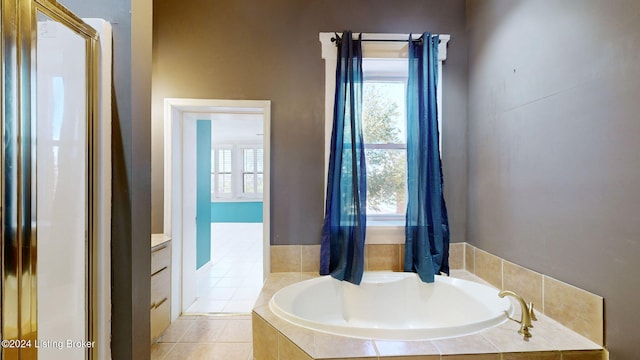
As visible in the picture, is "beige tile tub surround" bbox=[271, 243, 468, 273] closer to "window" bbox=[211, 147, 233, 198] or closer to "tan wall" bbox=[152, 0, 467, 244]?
"tan wall" bbox=[152, 0, 467, 244]

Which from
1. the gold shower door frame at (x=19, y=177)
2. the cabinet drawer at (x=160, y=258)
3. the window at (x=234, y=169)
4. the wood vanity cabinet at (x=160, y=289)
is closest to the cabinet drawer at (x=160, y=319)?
the wood vanity cabinet at (x=160, y=289)

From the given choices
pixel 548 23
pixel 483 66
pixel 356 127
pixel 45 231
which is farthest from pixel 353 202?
pixel 45 231

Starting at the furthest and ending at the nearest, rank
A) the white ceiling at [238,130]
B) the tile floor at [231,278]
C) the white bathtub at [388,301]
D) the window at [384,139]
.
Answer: the white ceiling at [238,130] → the tile floor at [231,278] → the window at [384,139] → the white bathtub at [388,301]

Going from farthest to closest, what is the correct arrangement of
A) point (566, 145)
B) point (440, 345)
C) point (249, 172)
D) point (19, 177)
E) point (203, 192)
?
point (249, 172)
point (203, 192)
point (566, 145)
point (440, 345)
point (19, 177)

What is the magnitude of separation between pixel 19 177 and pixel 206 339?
1.95 meters

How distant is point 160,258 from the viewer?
226 cm

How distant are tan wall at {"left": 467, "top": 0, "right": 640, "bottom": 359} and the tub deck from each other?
0.58ft

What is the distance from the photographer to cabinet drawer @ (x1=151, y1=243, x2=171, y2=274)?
2158mm

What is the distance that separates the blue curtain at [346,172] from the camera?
2195mm

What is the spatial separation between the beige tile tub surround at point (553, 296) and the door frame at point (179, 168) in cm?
169

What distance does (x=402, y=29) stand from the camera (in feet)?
7.79

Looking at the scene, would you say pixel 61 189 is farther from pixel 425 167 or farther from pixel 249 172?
pixel 249 172

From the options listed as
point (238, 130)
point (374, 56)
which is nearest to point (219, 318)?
point (374, 56)

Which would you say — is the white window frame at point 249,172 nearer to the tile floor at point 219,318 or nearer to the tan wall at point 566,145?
the tile floor at point 219,318
